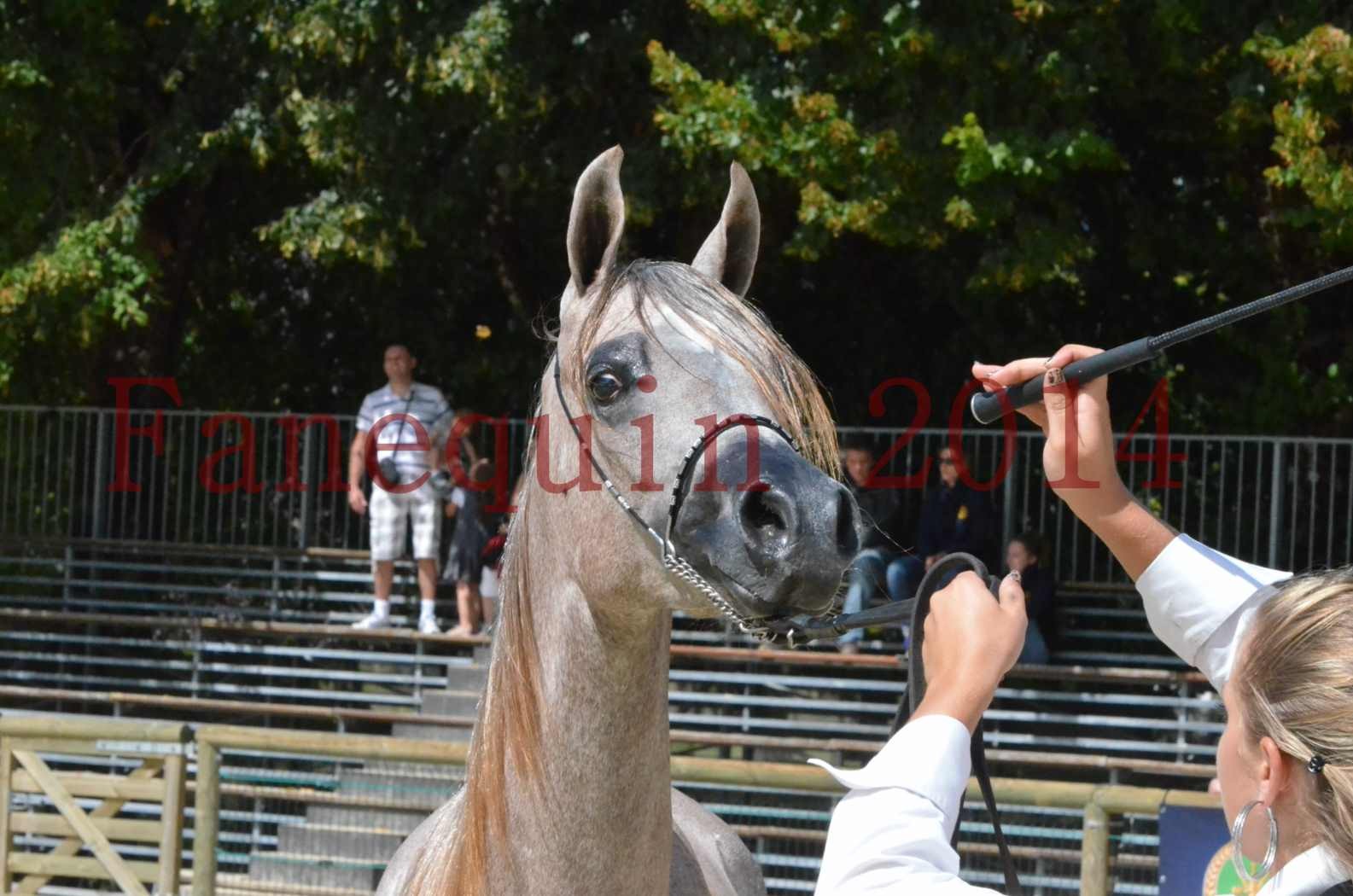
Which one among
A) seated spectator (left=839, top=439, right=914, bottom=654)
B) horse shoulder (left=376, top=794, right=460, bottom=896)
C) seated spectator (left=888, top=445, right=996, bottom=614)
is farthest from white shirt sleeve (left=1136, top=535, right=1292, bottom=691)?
seated spectator (left=888, top=445, right=996, bottom=614)

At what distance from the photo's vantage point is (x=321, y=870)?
23.6ft

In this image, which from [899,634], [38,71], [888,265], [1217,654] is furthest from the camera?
[888,265]

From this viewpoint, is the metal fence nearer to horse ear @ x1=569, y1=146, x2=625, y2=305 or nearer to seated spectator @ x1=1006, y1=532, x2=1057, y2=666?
seated spectator @ x1=1006, y1=532, x2=1057, y2=666

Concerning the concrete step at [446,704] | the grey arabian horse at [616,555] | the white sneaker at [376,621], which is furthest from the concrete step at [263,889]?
the grey arabian horse at [616,555]

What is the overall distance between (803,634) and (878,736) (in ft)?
23.5

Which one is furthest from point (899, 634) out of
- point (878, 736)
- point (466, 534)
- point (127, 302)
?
point (127, 302)

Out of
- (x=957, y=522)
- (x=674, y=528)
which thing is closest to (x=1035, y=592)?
(x=957, y=522)

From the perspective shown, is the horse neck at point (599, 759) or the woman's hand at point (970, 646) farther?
the horse neck at point (599, 759)

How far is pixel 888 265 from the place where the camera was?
47.5 ft

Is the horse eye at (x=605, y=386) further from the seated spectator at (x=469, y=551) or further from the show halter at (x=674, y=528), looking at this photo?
the seated spectator at (x=469, y=551)

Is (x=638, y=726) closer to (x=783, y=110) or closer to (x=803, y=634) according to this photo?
(x=803, y=634)

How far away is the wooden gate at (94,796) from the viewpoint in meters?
6.87

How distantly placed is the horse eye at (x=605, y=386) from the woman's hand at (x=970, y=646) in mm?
1140

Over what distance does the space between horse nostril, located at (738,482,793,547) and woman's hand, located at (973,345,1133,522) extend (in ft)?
1.18
